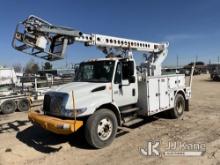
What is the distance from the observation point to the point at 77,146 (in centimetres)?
707

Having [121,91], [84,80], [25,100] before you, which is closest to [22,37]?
[84,80]

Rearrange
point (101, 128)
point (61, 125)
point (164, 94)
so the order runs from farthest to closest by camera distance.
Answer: point (164, 94)
point (101, 128)
point (61, 125)

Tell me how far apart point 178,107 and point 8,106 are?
8876mm

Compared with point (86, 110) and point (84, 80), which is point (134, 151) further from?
point (84, 80)

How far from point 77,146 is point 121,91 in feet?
6.76

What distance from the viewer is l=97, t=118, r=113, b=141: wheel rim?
22.4 feet

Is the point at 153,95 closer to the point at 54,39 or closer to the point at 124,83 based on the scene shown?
the point at 124,83

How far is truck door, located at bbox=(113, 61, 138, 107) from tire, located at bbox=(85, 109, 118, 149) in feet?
2.22

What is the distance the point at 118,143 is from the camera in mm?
7117

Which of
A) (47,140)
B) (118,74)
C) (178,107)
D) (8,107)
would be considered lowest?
(47,140)

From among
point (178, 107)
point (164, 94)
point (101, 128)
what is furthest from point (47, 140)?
point (178, 107)

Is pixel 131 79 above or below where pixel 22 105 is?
above

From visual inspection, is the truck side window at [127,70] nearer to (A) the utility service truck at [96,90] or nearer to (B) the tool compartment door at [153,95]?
(A) the utility service truck at [96,90]

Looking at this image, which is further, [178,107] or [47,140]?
[178,107]
